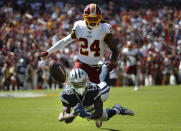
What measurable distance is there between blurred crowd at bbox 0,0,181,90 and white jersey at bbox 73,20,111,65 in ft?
42.6

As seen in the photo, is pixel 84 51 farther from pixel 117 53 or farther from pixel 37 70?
pixel 37 70

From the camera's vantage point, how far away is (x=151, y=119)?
29.0ft

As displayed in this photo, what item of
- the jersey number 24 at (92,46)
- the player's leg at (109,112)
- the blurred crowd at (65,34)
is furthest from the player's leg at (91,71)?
the blurred crowd at (65,34)

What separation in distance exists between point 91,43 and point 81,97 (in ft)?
5.40

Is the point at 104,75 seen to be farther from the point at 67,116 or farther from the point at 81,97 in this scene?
the point at 67,116

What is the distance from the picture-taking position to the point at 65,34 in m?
24.0

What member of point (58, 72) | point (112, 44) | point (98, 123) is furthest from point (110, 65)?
point (58, 72)

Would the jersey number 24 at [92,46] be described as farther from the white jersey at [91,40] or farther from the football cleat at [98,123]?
the football cleat at [98,123]

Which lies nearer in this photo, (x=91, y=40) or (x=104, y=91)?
(x=104, y=91)

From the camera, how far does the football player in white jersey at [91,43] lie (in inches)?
305

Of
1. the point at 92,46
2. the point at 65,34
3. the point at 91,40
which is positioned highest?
the point at 65,34

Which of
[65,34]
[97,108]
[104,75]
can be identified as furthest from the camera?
[65,34]

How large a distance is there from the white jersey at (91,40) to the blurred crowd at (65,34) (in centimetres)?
1300

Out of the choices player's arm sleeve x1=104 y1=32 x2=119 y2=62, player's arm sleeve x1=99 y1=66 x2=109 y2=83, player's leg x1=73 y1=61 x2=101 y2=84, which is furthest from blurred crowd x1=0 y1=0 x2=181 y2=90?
player's arm sleeve x1=99 y1=66 x2=109 y2=83
